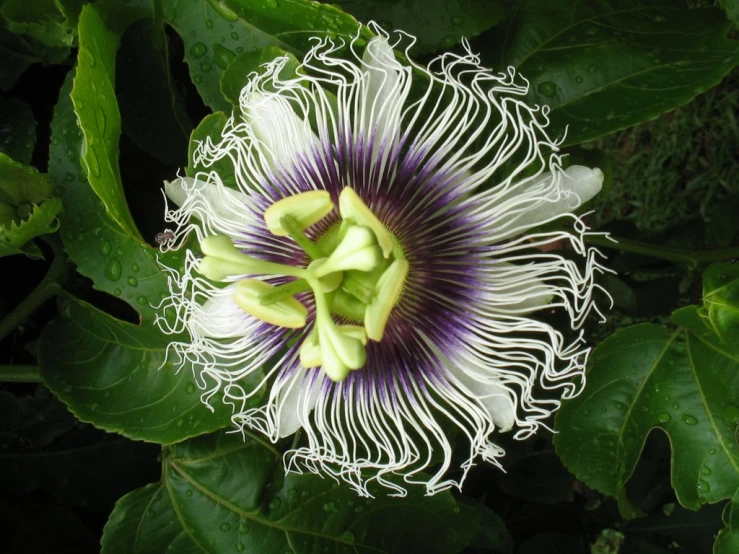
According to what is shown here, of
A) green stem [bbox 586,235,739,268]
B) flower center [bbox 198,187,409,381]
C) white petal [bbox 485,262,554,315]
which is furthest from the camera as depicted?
green stem [bbox 586,235,739,268]

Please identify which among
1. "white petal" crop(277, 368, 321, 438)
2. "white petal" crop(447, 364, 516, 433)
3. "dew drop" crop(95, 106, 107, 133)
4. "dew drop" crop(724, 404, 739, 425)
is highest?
"dew drop" crop(95, 106, 107, 133)

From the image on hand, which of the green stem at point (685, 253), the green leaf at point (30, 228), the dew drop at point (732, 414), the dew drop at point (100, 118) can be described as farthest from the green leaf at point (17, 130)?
the dew drop at point (732, 414)

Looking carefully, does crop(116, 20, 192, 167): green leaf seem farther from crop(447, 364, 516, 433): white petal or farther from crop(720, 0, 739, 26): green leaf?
crop(720, 0, 739, 26): green leaf

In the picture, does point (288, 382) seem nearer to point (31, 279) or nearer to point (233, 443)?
point (233, 443)

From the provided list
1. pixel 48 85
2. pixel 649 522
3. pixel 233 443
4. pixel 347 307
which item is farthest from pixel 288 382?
pixel 649 522

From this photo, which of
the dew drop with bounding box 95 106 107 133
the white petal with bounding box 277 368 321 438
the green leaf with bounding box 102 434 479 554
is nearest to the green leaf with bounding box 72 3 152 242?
the dew drop with bounding box 95 106 107 133

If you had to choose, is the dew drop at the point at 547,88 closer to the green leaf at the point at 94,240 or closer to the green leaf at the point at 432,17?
the green leaf at the point at 432,17
